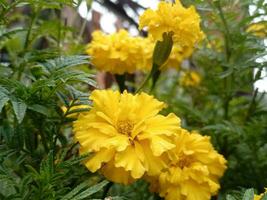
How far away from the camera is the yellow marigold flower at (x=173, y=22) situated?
2.32 feet

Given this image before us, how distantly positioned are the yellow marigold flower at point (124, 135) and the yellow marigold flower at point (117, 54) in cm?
26

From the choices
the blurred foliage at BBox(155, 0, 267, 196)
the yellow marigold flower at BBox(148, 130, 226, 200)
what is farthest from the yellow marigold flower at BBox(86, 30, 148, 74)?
the yellow marigold flower at BBox(148, 130, 226, 200)

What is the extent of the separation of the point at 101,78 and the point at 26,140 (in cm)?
78

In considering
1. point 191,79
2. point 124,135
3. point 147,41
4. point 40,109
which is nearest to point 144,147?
point 124,135

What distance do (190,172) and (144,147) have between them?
0.09 meters

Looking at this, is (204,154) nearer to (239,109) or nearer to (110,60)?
(110,60)

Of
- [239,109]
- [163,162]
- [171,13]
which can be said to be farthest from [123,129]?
[239,109]

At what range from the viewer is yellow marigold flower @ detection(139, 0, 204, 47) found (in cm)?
71

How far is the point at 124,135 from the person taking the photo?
0.59m

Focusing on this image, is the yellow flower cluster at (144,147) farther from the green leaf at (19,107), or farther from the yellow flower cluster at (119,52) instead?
the yellow flower cluster at (119,52)

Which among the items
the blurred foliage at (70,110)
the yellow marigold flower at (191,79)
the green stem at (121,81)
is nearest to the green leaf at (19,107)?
the blurred foliage at (70,110)

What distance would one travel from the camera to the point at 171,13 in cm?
71

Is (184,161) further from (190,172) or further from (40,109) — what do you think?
(40,109)

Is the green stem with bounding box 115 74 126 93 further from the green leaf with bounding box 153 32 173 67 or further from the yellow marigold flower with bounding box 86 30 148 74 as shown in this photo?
the green leaf with bounding box 153 32 173 67
